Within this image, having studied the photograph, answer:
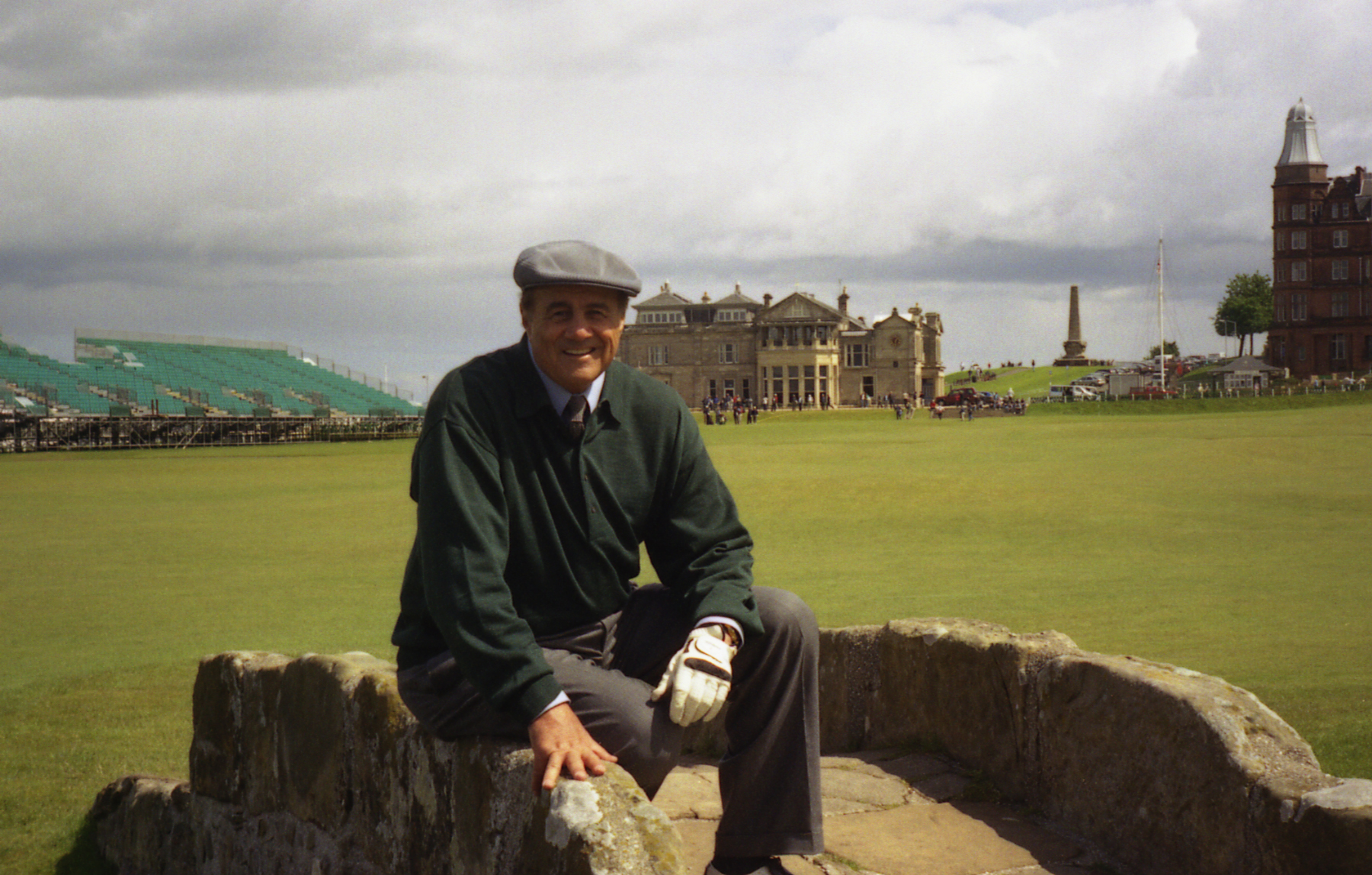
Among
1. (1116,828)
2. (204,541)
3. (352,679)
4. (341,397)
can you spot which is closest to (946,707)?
(1116,828)

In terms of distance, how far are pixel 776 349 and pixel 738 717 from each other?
4059 inches

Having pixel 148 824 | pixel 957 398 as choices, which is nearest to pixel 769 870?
pixel 148 824

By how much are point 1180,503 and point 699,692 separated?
742 inches

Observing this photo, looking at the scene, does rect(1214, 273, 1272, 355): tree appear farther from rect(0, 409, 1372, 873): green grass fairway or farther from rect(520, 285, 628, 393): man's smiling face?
rect(520, 285, 628, 393): man's smiling face

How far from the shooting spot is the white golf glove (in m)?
3.45

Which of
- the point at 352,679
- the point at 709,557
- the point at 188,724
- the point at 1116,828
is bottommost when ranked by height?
the point at 188,724

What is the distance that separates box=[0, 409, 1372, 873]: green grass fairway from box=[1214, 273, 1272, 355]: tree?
10087cm

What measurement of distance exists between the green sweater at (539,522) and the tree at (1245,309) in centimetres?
13218

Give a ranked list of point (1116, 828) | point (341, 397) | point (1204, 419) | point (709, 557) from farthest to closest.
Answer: point (341, 397) < point (1204, 419) < point (1116, 828) < point (709, 557)

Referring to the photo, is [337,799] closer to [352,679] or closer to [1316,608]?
[352,679]

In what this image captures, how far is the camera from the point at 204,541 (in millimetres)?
18031

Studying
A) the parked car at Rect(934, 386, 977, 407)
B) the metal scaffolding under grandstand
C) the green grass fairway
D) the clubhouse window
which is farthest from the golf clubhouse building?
the green grass fairway

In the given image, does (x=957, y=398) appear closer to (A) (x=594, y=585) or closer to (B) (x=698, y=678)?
(A) (x=594, y=585)

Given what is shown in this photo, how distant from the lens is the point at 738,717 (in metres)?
3.77
